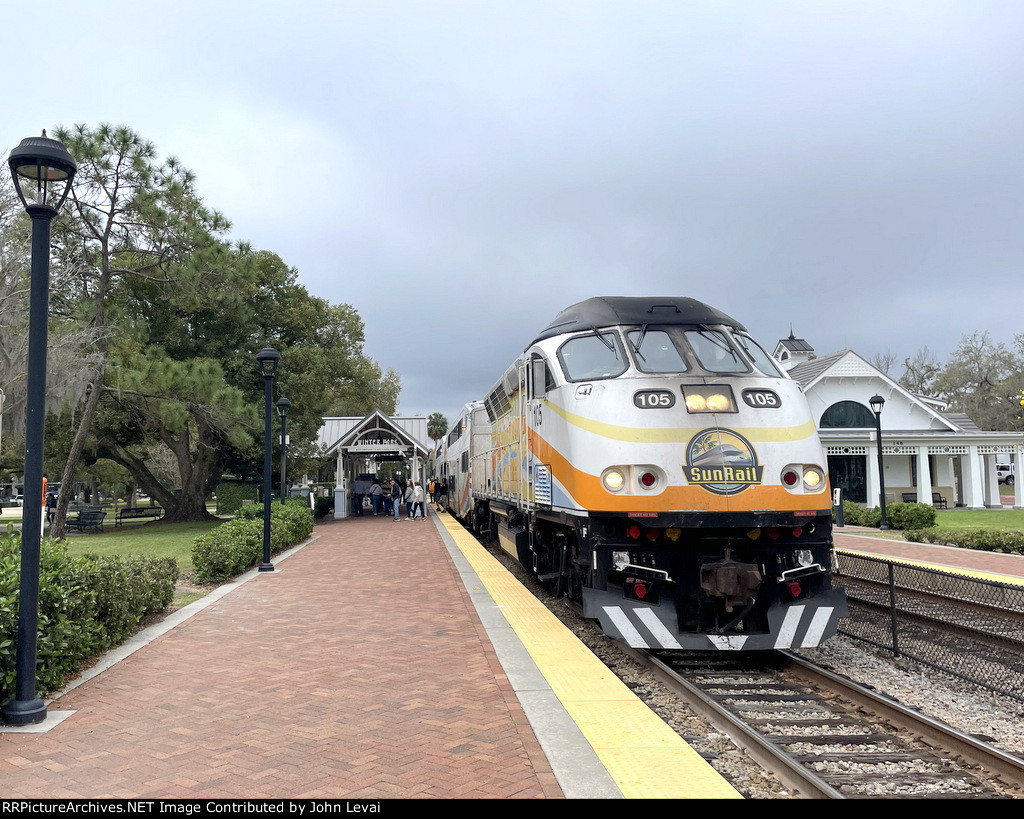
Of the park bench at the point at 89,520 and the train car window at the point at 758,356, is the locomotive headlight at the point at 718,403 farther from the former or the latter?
the park bench at the point at 89,520

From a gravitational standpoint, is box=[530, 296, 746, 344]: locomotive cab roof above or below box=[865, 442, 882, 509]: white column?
above

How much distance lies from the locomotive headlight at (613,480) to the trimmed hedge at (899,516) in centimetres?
1894

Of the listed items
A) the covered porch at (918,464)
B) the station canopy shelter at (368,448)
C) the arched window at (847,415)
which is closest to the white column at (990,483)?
the covered porch at (918,464)

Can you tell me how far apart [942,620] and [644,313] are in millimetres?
5233

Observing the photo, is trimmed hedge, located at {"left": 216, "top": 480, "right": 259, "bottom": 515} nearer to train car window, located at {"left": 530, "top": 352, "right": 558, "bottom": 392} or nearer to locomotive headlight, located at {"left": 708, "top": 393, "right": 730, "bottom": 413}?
train car window, located at {"left": 530, "top": 352, "right": 558, "bottom": 392}

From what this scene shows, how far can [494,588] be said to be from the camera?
1079 cm

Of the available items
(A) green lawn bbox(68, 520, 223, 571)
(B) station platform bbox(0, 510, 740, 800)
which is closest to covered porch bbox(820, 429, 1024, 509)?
(A) green lawn bbox(68, 520, 223, 571)

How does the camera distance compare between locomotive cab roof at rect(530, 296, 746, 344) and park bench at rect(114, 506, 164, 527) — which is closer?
locomotive cab roof at rect(530, 296, 746, 344)

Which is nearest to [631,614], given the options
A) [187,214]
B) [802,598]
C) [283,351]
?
[802,598]

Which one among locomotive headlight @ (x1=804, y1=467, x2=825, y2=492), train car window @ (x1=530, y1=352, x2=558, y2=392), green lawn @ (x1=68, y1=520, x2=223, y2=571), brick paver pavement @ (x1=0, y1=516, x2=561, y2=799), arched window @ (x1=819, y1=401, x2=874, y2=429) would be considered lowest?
green lawn @ (x1=68, y1=520, x2=223, y2=571)

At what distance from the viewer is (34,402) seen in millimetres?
5215

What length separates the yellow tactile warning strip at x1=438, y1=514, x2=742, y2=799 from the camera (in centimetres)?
383

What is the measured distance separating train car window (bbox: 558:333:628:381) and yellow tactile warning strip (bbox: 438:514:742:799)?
266 cm

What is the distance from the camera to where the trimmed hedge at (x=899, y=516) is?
22172 millimetres
